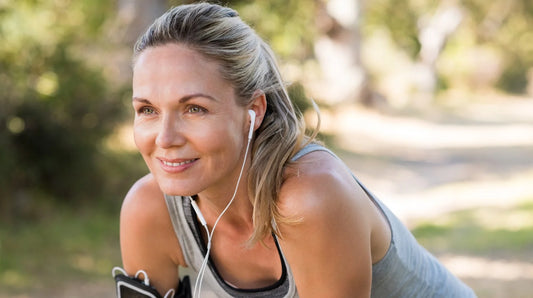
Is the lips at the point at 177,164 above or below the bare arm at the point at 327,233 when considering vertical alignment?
above

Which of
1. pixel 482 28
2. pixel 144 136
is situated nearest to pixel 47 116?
pixel 144 136

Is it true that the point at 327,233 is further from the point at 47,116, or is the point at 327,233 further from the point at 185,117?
the point at 47,116

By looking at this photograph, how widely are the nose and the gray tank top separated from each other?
0.33 m

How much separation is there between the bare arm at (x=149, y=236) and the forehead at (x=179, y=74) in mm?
451

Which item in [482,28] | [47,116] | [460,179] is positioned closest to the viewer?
[47,116]

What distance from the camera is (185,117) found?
1.95 meters

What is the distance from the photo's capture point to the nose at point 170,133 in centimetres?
195

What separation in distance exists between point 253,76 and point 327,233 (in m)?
0.48

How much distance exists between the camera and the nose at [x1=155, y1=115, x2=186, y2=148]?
195cm

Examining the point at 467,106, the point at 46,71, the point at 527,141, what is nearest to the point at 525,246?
the point at 46,71

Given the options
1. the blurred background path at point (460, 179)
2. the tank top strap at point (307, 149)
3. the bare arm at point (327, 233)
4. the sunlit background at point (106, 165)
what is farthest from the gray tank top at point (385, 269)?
the blurred background path at point (460, 179)

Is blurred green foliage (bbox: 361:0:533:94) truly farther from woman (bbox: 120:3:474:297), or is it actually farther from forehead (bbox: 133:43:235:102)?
forehead (bbox: 133:43:235:102)

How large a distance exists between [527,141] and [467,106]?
7691mm

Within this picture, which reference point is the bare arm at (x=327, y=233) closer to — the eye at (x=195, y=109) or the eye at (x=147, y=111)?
the eye at (x=195, y=109)
